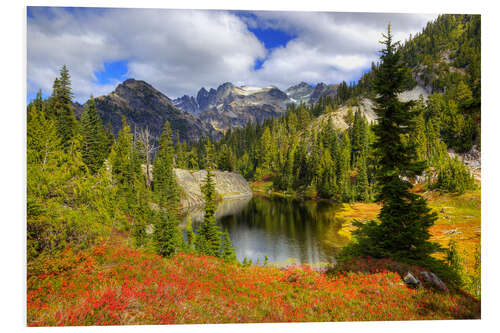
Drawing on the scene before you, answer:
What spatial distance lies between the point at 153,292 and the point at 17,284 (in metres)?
4.56

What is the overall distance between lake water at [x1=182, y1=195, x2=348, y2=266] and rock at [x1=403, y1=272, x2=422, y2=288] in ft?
45.1

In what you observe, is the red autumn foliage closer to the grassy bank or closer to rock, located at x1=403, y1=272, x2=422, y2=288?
rock, located at x1=403, y1=272, x2=422, y2=288

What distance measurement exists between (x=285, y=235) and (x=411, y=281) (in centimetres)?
2389

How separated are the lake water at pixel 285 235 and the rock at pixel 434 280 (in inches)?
531

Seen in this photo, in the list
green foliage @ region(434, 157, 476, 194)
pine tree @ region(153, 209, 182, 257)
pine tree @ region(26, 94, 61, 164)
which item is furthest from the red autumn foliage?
green foliage @ region(434, 157, 476, 194)

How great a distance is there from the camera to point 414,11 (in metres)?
9.29

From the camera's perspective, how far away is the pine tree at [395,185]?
1071cm

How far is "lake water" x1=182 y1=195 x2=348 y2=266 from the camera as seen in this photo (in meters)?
24.0

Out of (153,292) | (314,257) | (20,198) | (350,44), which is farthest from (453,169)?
(20,198)

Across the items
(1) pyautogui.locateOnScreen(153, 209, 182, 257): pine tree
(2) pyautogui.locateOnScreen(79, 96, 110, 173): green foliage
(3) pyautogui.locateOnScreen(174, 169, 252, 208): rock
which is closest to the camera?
(1) pyautogui.locateOnScreen(153, 209, 182, 257): pine tree

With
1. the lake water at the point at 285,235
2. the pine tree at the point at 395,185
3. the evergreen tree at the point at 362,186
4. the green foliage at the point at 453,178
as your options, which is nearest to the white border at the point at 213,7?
the pine tree at the point at 395,185

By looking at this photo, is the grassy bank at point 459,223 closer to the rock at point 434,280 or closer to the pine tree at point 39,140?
the rock at point 434,280

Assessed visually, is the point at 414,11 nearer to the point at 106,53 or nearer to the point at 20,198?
the point at 106,53

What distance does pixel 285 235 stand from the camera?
3184 centimetres
